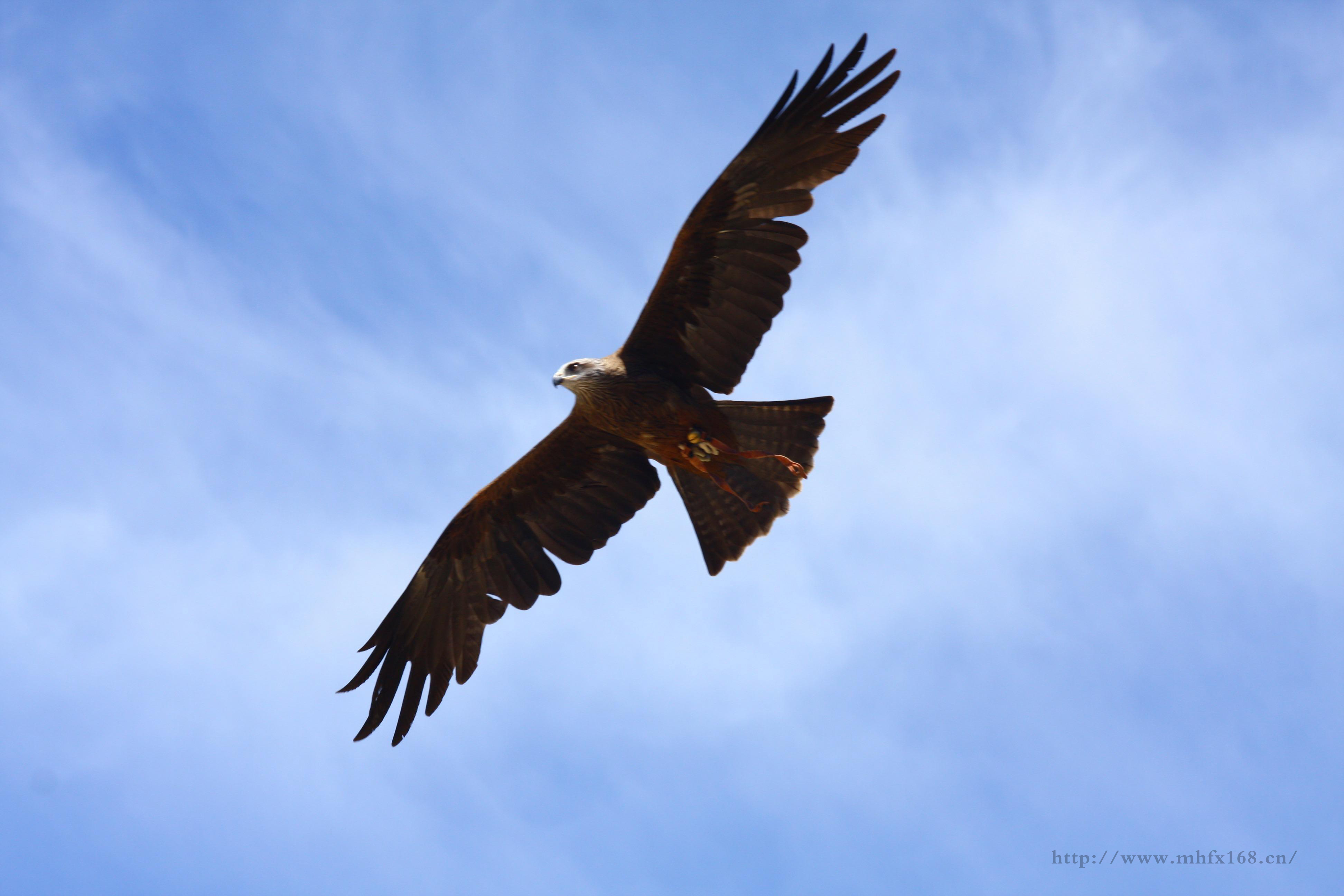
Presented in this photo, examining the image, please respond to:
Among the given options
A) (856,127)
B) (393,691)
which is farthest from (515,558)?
(856,127)

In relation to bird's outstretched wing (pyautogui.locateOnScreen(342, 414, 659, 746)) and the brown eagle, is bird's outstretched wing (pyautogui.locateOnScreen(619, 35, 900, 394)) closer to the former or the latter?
the brown eagle

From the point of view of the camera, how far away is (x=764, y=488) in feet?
28.4

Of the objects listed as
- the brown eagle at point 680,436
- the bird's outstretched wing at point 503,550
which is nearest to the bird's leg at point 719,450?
the brown eagle at point 680,436

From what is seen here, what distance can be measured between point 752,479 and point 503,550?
2.17 metres

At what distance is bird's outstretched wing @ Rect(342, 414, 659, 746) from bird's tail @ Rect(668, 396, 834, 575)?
49 centimetres

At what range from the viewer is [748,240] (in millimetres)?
7590

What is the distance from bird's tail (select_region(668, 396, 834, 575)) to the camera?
8.31 m

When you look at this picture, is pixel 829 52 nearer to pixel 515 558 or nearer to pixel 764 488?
pixel 764 488

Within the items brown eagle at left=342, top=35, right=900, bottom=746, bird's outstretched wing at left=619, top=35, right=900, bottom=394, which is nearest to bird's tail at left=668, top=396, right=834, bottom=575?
brown eagle at left=342, top=35, right=900, bottom=746

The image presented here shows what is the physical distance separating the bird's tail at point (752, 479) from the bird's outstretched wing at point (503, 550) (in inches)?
19.2

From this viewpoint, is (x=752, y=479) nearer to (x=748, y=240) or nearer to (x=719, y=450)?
(x=719, y=450)

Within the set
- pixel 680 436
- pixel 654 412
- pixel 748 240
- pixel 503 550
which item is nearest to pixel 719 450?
pixel 680 436

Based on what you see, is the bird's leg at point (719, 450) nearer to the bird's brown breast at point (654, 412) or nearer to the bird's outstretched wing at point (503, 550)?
the bird's brown breast at point (654, 412)

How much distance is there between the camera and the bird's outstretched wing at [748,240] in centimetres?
733
